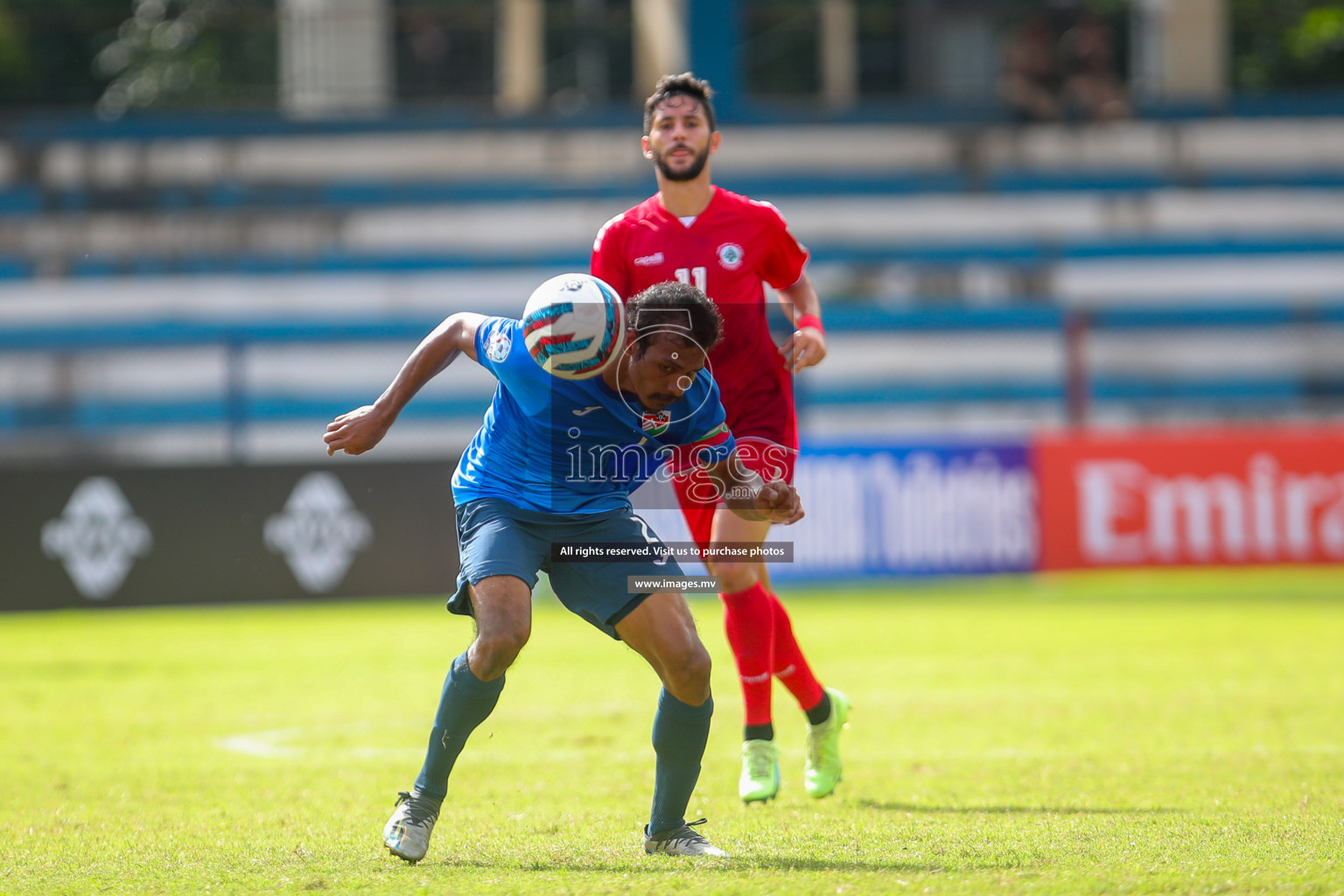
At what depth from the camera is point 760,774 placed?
18.1 feet

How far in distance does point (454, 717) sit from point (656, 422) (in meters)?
1.04

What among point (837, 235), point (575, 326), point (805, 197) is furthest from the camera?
point (805, 197)

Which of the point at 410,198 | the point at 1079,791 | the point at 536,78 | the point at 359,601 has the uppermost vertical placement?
the point at 536,78

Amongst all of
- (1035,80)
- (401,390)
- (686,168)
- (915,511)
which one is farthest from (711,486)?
(1035,80)

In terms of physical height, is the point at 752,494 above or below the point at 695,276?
below

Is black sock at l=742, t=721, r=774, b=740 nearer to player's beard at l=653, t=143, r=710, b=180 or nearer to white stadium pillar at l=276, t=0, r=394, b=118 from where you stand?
player's beard at l=653, t=143, r=710, b=180

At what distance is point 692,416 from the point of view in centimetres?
468

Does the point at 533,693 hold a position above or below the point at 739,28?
below

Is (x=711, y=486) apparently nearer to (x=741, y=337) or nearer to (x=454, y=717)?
(x=741, y=337)

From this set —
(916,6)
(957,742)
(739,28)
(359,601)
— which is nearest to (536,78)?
(739,28)

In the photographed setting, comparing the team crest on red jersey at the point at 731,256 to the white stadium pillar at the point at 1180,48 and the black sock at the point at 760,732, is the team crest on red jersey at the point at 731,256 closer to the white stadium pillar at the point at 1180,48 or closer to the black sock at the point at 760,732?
the black sock at the point at 760,732

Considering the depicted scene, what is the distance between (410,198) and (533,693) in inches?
548

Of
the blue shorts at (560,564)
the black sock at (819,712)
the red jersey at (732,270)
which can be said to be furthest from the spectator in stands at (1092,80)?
the blue shorts at (560,564)

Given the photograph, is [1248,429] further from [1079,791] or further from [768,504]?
[768,504]
